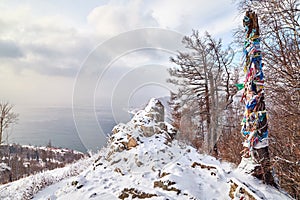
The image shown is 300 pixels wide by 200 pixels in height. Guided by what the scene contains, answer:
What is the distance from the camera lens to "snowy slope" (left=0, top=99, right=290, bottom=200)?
2674 millimetres

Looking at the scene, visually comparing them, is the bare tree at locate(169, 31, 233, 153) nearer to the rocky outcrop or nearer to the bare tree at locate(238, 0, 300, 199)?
the rocky outcrop

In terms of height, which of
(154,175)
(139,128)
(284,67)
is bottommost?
(154,175)

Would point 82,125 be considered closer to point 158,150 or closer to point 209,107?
point 158,150

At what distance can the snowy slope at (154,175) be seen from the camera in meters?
2.67

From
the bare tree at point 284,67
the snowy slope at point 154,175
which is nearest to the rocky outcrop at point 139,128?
the snowy slope at point 154,175

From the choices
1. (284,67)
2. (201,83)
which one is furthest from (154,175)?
(201,83)

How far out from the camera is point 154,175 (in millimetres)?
4055

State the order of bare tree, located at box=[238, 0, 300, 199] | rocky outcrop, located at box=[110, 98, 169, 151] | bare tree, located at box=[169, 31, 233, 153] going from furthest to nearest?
bare tree, located at box=[169, 31, 233, 153] → rocky outcrop, located at box=[110, 98, 169, 151] → bare tree, located at box=[238, 0, 300, 199]

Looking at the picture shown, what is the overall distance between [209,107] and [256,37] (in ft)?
19.5

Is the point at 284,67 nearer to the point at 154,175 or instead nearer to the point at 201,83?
the point at 154,175

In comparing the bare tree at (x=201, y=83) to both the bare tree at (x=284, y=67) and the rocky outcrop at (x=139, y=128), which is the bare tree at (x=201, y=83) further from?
the bare tree at (x=284, y=67)

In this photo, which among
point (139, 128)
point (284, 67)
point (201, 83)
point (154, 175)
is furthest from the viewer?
point (201, 83)

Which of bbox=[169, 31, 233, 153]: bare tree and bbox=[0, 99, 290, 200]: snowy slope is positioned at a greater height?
bbox=[169, 31, 233, 153]: bare tree

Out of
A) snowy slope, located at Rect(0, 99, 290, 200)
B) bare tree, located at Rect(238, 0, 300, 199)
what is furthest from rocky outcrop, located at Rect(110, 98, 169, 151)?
bare tree, located at Rect(238, 0, 300, 199)
